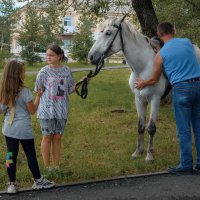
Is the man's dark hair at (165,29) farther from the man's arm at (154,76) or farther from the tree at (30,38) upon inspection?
the tree at (30,38)

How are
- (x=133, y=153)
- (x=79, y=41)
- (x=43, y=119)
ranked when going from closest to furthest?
(x=43, y=119) → (x=133, y=153) → (x=79, y=41)

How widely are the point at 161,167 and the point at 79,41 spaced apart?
3186 cm

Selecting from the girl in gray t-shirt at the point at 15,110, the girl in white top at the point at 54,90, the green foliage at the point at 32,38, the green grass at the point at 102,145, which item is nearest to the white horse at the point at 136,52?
the green grass at the point at 102,145

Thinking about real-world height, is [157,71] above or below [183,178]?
above

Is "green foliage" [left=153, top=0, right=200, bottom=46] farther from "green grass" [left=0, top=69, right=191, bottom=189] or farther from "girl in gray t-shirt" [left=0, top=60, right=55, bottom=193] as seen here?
"girl in gray t-shirt" [left=0, top=60, right=55, bottom=193]

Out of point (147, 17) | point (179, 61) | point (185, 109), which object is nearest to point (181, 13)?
point (147, 17)

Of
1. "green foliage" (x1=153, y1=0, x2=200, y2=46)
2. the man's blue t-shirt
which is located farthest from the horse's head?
"green foliage" (x1=153, y1=0, x2=200, y2=46)

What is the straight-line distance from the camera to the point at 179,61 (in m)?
5.95

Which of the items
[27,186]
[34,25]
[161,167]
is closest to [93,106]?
[161,167]

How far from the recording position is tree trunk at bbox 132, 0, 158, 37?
11883 mm

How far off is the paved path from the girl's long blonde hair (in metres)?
1.21

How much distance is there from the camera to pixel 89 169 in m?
6.30

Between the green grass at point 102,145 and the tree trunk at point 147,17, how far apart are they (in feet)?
7.43

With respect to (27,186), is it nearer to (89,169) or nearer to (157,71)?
(89,169)
